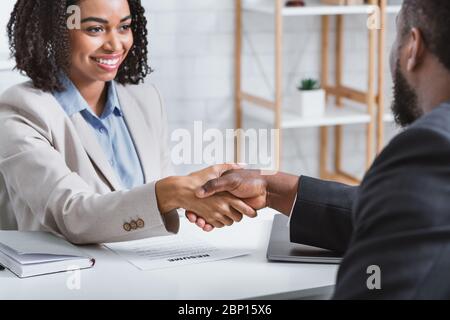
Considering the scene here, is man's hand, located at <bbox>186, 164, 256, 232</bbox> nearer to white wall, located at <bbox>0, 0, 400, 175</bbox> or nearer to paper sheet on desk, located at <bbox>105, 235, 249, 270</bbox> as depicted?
paper sheet on desk, located at <bbox>105, 235, 249, 270</bbox>

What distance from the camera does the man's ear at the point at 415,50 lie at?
1248 mm

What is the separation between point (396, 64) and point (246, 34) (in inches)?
92.9

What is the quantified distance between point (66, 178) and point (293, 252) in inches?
21.7

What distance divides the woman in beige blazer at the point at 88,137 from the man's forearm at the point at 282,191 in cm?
7

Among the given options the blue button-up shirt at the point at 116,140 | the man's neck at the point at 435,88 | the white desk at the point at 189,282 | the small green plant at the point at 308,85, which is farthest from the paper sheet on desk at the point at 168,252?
the small green plant at the point at 308,85

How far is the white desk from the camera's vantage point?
141 centimetres

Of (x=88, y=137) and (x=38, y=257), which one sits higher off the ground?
(x=88, y=137)

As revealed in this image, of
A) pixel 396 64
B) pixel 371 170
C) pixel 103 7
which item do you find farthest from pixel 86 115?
pixel 371 170

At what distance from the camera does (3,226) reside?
2.16 metres

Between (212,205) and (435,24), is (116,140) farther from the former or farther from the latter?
(435,24)

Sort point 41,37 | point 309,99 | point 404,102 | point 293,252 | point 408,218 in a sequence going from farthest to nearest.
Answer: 1. point 309,99
2. point 41,37
3. point 293,252
4. point 404,102
5. point 408,218

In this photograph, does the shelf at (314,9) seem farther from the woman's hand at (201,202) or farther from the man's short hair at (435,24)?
the man's short hair at (435,24)

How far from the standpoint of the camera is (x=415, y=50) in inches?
49.2

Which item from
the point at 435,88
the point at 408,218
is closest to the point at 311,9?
the point at 435,88
